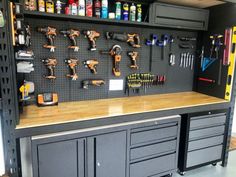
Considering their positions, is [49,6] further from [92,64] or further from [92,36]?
[92,64]

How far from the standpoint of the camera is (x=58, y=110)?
5.88ft

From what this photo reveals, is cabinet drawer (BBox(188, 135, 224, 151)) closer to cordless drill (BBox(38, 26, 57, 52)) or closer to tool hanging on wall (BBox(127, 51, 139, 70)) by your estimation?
tool hanging on wall (BBox(127, 51, 139, 70))

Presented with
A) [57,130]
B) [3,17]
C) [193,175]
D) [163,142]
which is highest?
[3,17]

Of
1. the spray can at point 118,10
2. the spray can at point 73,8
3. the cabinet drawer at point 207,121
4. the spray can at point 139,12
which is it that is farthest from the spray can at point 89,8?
the cabinet drawer at point 207,121

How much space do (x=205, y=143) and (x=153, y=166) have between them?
27.2 inches

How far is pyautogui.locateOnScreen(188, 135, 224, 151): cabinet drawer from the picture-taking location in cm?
212

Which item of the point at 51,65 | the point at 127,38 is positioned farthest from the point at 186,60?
the point at 51,65

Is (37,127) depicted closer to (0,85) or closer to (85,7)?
(0,85)

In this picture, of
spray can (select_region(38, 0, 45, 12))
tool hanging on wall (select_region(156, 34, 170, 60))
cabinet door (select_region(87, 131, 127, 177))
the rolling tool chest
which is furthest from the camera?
tool hanging on wall (select_region(156, 34, 170, 60))

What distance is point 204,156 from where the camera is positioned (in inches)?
88.2

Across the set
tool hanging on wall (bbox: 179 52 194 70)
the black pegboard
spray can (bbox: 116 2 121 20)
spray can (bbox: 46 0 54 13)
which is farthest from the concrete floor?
spray can (bbox: 46 0 54 13)

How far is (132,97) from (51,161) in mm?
1186

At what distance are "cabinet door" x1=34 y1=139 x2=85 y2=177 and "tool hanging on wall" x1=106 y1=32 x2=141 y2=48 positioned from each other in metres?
1.15

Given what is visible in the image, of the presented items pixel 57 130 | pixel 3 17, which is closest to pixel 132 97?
pixel 57 130
